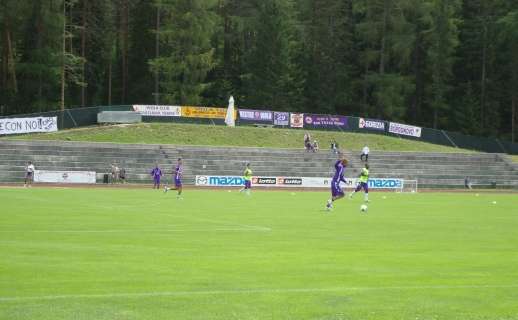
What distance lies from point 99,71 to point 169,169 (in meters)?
37.3

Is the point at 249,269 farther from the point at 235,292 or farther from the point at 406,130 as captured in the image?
the point at 406,130

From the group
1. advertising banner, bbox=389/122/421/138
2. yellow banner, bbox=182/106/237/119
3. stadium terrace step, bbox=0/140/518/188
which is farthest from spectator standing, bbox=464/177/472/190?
yellow banner, bbox=182/106/237/119

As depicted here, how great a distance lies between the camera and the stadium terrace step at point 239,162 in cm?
5678

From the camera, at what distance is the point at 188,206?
111 feet

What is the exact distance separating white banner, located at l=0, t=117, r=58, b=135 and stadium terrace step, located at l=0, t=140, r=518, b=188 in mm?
5439

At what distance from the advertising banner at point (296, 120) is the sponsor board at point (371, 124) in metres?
5.70

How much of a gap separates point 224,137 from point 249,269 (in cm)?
5834

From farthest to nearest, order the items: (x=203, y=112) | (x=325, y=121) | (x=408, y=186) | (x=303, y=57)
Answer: (x=303, y=57)
(x=325, y=121)
(x=203, y=112)
(x=408, y=186)

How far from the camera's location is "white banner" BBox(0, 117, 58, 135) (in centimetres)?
6206

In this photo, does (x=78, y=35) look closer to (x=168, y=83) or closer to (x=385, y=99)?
(x=168, y=83)

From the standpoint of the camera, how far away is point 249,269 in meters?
14.0

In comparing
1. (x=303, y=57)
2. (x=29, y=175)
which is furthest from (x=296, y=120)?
(x=29, y=175)

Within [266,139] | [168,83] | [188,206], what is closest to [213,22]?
[168,83]

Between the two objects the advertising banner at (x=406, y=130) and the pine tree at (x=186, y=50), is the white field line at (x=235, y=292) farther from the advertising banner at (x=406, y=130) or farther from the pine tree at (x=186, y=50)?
the pine tree at (x=186, y=50)
